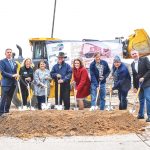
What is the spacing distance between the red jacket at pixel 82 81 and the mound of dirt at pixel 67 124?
249 cm

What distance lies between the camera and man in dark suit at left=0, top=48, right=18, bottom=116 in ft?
39.7

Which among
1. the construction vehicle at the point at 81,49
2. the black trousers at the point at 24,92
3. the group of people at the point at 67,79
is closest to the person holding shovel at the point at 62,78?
the group of people at the point at 67,79

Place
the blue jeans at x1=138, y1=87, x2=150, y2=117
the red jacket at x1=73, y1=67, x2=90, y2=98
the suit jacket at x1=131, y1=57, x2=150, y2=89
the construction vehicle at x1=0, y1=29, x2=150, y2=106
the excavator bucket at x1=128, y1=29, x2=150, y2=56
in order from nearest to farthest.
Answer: the suit jacket at x1=131, y1=57, x2=150, y2=89, the blue jeans at x1=138, y1=87, x2=150, y2=117, the red jacket at x1=73, y1=67, x2=90, y2=98, the construction vehicle at x1=0, y1=29, x2=150, y2=106, the excavator bucket at x1=128, y1=29, x2=150, y2=56

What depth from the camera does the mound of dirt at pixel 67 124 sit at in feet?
32.5

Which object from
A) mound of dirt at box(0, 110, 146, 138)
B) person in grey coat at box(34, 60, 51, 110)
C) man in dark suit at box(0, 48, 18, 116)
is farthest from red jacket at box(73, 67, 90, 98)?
mound of dirt at box(0, 110, 146, 138)

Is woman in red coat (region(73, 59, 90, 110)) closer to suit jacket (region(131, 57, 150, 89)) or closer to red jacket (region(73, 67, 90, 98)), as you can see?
red jacket (region(73, 67, 90, 98))

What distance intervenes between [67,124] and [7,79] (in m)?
2.84

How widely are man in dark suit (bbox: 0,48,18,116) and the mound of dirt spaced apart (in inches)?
71.2

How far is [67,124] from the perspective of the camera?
10.0 metres

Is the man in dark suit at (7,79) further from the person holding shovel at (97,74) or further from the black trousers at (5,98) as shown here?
the person holding shovel at (97,74)

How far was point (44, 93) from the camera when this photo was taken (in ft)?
41.8

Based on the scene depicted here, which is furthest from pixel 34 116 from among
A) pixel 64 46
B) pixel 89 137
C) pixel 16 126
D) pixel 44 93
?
pixel 64 46

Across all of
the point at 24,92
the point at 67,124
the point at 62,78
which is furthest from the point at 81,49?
the point at 67,124

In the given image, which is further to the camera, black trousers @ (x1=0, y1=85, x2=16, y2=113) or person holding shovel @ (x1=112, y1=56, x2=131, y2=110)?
black trousers @ (x1=0, y1=85, x2=16, y2=113)
